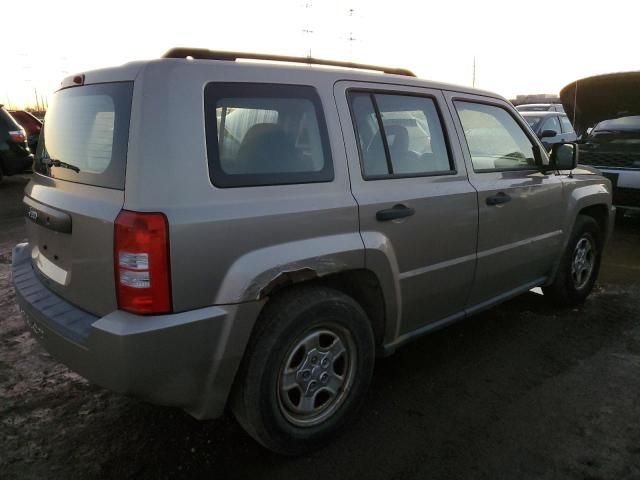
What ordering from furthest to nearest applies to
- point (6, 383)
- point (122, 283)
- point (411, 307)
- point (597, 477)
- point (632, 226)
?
point (632, 226) < point (6, 383) < point (411, 307) < point (597, 477) < point (122, 283)

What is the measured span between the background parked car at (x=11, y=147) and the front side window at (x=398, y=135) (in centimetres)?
1027

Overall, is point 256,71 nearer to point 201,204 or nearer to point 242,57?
point 242,57

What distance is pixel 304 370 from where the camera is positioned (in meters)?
2.49

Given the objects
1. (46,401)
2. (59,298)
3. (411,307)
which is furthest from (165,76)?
(46,401)

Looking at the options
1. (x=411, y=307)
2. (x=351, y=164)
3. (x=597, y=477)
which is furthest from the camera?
(x=411, y=307)

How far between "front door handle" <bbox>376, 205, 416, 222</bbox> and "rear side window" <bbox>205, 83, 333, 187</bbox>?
0.34m

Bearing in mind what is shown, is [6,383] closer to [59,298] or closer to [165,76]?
[59,298]

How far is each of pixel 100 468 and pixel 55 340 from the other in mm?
658

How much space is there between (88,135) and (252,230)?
3.11ft

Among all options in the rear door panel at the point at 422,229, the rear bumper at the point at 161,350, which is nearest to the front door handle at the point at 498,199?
the rear door panel at the point at 422,229

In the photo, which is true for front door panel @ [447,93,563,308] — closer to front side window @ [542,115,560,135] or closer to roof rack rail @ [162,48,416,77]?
roof rack rail @ [162,48,416,77]

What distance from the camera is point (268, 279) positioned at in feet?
7.12

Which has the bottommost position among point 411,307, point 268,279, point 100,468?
point 100,468

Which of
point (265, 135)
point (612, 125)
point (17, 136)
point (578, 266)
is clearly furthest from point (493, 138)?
point (17, 136)
